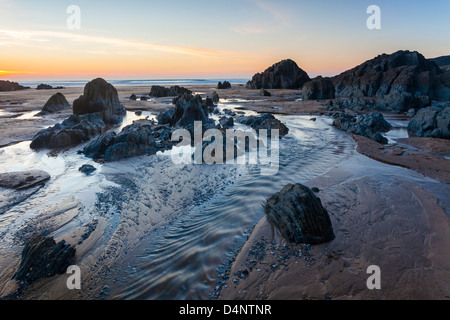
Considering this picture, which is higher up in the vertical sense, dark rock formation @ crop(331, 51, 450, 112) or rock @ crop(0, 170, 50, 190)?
dark rock formation @ crop(331, 51, 450, 112)

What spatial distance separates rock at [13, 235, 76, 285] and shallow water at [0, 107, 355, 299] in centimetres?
41

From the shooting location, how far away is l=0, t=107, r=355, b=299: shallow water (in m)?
5.08

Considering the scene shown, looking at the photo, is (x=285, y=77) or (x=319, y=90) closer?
(x=319, y=90)

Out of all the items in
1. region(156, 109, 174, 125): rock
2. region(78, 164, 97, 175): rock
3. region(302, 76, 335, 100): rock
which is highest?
region(302, 76, 335, 100): rock

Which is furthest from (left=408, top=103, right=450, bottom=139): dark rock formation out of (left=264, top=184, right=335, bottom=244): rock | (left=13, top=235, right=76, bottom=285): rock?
(left=13, top=235, right=76, bottom=285): rock

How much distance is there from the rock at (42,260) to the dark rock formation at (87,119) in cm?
1204

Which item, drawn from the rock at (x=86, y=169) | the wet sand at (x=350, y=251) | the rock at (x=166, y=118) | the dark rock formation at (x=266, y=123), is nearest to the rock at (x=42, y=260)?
the wet sand at (x=350, y=251)

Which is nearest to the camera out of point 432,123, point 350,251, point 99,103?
point 350,251

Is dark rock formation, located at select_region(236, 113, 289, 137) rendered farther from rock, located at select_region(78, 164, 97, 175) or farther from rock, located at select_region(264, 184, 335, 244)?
rock, located at select_region(264, 184, 335, 244)

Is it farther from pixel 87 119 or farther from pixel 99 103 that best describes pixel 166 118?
pixel 99 103

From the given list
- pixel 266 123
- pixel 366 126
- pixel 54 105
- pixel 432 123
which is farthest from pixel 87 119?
pixel 432 123

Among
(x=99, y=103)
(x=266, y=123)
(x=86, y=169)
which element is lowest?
(x=86, y=169)

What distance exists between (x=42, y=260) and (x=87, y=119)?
694 inches

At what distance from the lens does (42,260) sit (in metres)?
5.09
